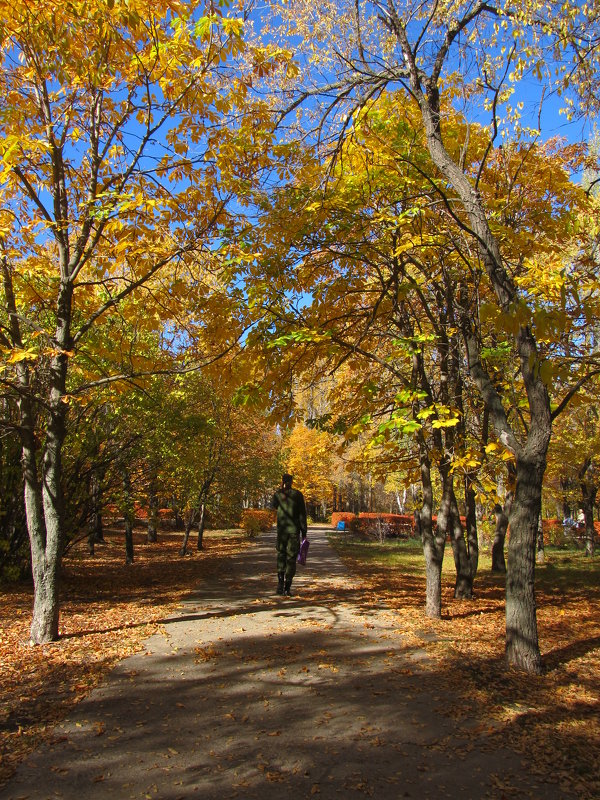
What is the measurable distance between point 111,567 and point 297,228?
9.46 m

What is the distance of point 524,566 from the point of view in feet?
15.8

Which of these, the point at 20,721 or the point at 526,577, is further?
the point at 526,577

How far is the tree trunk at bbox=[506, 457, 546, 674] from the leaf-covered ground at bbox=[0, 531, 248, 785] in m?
3.63

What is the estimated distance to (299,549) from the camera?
8727mm

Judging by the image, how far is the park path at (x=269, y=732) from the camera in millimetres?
2840

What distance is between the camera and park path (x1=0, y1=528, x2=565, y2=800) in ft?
9.32

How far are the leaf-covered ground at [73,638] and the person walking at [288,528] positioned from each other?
1.69 metres

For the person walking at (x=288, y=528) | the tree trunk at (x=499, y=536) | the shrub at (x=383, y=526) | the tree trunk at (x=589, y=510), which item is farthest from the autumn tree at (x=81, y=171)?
the shrub at (x=383, y=526)

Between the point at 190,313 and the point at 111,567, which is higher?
the point at 190,313

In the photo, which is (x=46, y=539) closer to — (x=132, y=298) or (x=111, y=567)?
(x=132, y=298)

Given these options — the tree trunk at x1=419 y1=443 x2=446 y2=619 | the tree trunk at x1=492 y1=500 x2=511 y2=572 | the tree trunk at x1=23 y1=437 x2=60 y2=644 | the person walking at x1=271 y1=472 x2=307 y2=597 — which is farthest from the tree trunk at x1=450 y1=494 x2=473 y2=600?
the tree trunk at x1=23 y1=437 x2=60 y2=644

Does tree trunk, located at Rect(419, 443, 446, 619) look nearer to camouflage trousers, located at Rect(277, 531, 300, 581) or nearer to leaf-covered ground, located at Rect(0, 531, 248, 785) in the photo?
camouflage trousers, located at Rect(277, 531, 300, 581)

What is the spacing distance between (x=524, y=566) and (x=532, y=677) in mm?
939

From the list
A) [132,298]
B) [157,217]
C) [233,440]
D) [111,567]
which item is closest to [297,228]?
[157,217]
